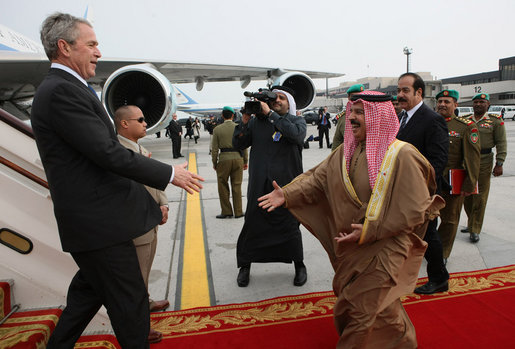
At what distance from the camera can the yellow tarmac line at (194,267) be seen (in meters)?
3.08

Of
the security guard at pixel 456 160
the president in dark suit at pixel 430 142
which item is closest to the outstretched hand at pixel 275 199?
the president in dark suit at pixel 430 142

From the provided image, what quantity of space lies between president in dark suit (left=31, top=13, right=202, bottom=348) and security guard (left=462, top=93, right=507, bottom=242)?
375cm

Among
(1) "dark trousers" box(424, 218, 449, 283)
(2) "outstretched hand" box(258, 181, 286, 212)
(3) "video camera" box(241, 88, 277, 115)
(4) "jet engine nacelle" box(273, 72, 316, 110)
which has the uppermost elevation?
(4) "jet engine nacelle" box(273, 72, 316, 110)

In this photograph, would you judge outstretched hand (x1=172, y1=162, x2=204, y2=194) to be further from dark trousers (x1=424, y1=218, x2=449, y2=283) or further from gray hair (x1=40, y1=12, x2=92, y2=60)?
dark trousers (x1=424, y1=218, x2=449, y2=283)

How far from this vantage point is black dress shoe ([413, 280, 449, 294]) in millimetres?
3014

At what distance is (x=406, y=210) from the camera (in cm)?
188

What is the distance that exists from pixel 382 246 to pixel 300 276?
1.45m

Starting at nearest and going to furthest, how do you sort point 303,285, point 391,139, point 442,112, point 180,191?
1. point 391,139
2. point 303,285
3. point 442,112
4. point 180,191

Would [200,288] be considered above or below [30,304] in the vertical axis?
below

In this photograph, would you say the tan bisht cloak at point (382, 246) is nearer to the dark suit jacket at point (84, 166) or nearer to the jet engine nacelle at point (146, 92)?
the dark suit jacket at point (84, 166)

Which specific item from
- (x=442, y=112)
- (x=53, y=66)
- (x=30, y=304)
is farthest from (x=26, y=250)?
(x=442, y=112)

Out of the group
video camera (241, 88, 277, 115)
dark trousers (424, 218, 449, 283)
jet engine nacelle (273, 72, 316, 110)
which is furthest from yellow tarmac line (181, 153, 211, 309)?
jet engine nacelle (273, 72, 316, 110)

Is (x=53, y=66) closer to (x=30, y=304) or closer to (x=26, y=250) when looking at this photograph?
(x=26, y=250)

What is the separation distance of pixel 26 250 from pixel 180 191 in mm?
5141
